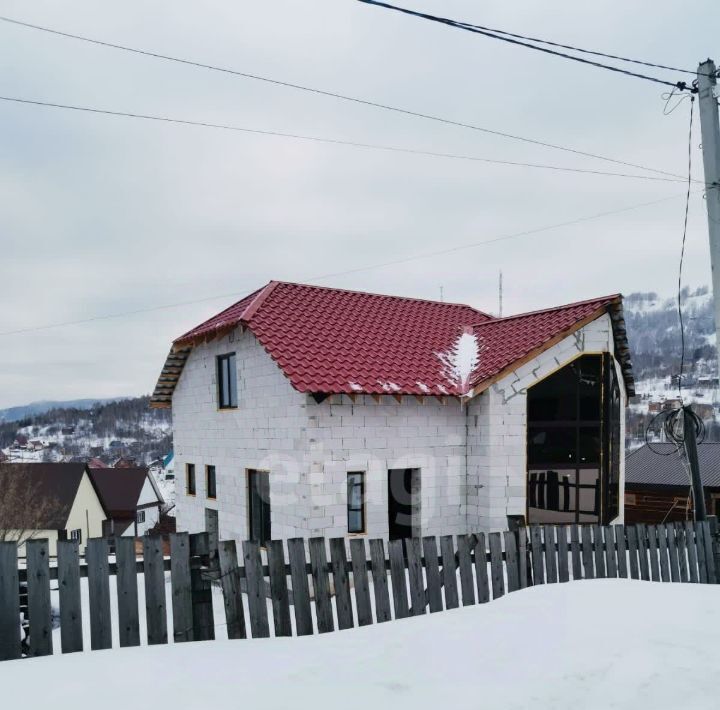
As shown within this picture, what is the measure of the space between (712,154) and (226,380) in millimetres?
11078

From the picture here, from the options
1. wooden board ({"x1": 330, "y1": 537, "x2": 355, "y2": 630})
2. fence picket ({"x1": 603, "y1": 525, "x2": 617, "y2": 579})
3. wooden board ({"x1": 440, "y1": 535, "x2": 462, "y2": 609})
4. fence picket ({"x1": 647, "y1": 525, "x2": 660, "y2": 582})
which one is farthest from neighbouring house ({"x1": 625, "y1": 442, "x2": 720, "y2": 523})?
wooden board ({"x1": 330, "y1": 537, "x2": 355, "y2": 630})

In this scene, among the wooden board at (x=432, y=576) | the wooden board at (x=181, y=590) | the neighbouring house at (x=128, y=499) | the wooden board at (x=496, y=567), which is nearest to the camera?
the wooden board at (x=181, y=590)

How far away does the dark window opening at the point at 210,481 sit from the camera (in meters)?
15.9

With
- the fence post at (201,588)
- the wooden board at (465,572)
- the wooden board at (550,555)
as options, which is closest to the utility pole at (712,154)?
the wooden board at (550,555)

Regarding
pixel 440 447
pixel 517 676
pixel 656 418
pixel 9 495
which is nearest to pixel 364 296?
pixel 440 447

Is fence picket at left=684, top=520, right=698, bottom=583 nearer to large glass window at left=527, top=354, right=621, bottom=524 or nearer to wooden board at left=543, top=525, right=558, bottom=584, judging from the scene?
wooden board at left=543, top=525, right=558, bottom=584

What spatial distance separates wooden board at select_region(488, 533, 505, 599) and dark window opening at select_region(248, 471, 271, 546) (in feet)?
21.5

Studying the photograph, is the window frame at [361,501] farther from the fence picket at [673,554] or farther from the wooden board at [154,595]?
the wooden board at [154,595]

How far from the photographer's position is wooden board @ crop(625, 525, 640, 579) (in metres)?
8.99

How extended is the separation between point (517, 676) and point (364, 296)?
12.6 meters

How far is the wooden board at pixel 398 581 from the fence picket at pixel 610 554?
3440 mm

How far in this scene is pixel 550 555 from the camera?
836cm

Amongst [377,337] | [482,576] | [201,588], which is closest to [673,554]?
[482,576]

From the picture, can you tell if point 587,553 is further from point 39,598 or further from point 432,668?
point 39,598
